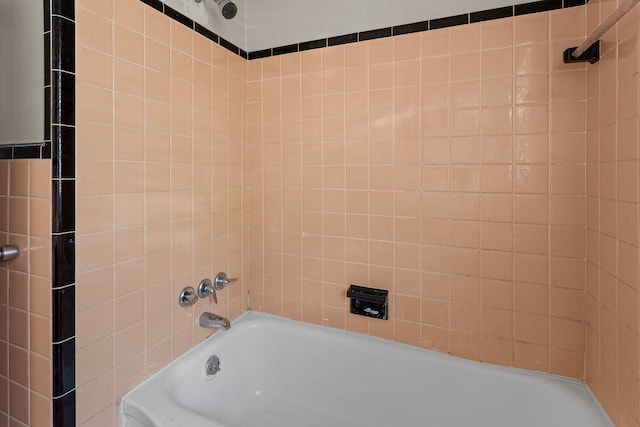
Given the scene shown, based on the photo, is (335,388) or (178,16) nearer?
A: (178,16)

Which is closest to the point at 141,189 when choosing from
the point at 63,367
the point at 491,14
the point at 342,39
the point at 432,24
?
the point at 63,367

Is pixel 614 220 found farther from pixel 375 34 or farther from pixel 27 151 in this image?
pixel 27 151

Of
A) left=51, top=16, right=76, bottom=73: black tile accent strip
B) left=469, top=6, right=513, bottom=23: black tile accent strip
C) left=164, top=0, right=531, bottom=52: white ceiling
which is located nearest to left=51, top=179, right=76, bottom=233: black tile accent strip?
left=51, top=16, right=76, bottom=73: black tile accent strip

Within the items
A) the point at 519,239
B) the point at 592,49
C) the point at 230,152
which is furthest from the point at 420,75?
the point at 230,152

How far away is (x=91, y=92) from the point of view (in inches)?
38.6

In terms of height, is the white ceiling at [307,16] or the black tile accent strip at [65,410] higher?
the white ceiling at [307,16]

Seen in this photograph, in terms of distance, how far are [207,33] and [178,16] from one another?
0.16 m

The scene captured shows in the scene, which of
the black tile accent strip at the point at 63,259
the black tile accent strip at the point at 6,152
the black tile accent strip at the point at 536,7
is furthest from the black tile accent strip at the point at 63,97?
the black tile accent strip at the point at 536,7

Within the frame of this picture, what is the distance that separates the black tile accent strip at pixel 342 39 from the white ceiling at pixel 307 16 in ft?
0.06

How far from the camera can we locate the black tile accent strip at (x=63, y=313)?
904 mm

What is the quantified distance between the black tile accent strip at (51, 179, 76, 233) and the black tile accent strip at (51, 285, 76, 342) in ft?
0.58

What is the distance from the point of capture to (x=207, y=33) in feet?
4.69

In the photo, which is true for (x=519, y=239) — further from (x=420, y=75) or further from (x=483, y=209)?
(x=420, y=75)

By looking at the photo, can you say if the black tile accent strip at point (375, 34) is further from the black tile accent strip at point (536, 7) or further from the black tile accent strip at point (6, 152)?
the black tile accent strip at point (6, 152)
